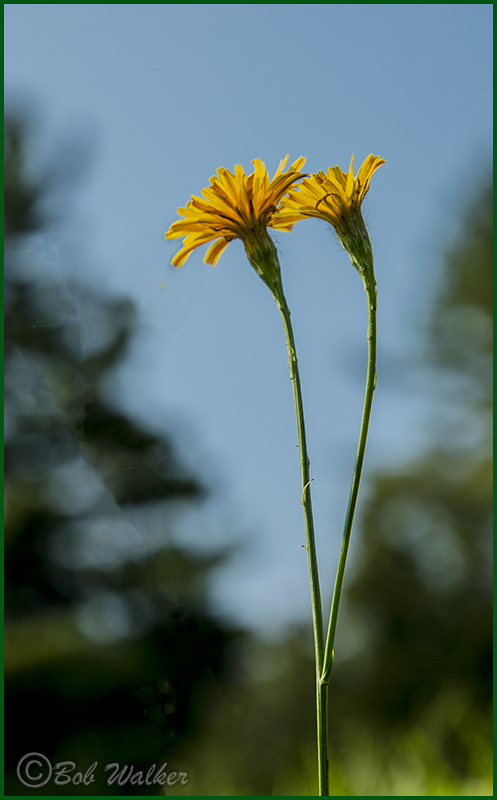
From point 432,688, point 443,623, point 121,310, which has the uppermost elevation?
point 121,310

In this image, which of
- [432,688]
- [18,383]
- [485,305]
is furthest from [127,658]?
[485,305]

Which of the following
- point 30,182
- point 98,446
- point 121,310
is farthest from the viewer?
point 30,182

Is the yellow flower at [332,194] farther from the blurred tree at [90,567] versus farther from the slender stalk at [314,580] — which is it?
the blurred tree at [90,567]

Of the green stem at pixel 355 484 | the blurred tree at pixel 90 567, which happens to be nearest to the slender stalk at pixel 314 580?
the green stem at pixel 355 484

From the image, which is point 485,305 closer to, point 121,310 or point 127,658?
point 121,310

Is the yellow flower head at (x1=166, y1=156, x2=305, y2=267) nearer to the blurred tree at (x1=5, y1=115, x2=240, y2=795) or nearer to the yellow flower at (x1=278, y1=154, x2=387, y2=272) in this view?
the yellow flower at (x1=278, y1=154, x2=387, y2=272)

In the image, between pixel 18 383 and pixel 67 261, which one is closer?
pixel 67 261

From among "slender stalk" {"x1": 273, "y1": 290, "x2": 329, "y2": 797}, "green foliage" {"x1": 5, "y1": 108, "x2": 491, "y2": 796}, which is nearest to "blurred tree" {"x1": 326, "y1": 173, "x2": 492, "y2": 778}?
"green foliage" {"x1": 5, "y1": 108, "x2": 491, "y2": 796}
